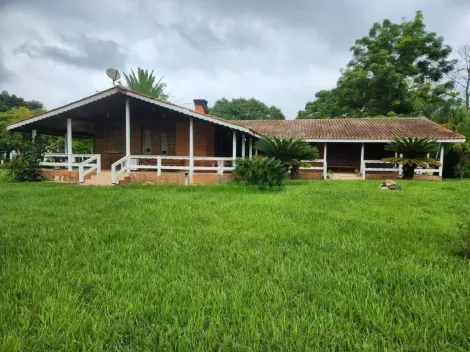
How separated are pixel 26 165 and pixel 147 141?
18.2 ft

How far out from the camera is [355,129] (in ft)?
64.6

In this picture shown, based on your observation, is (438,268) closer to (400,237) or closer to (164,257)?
(400,237)

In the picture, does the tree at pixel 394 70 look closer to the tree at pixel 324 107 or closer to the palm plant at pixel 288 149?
the tree at pixel 324 107

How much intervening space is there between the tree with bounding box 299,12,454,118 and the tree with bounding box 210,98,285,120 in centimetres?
1447

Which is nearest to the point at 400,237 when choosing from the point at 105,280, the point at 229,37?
the point at 105,280

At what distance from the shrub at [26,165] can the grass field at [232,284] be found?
347 inches

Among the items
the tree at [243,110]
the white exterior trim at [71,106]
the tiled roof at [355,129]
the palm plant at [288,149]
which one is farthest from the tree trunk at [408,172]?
the tree at [243,110]

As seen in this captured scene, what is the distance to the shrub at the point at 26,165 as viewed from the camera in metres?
13.2

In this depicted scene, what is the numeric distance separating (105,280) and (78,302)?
1.43ft

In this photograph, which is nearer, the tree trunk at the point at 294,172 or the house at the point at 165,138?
the house at the point at 165,138

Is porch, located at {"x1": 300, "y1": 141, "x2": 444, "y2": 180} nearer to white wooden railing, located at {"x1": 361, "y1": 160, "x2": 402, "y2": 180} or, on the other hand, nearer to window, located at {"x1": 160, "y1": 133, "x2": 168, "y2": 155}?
white wooden railing, located at {"x1": 361, "y1": 160, "x2": 402, "y2": 180}

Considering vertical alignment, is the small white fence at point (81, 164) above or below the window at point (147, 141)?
below

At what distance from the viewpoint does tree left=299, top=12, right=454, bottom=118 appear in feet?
99.0

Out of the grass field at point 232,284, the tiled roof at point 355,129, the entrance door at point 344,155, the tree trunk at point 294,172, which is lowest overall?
the grass field at point 232,284
